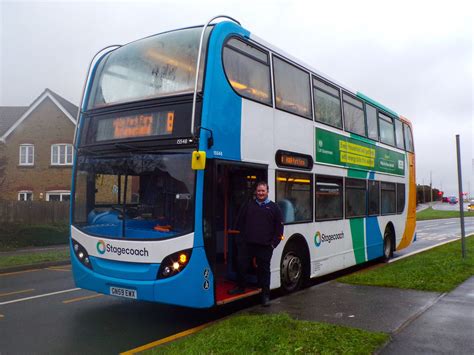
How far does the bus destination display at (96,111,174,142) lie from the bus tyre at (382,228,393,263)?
848 centimetres

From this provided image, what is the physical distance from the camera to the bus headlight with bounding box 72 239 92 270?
6.42 metres

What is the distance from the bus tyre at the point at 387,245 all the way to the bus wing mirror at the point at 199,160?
27.6ft

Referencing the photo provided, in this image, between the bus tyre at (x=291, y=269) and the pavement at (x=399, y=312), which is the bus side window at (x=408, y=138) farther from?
the bus tyre at (x=291, y=269)

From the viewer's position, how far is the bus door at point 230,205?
23.5ft

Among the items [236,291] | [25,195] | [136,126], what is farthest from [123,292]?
[25,195]

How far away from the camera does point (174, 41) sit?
6.66 m

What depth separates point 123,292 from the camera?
5.93 m

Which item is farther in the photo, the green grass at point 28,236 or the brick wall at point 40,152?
the brick wall at point 40,152

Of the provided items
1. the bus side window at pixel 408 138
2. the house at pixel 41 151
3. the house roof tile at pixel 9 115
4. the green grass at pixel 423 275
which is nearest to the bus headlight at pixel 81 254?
the green grass at pixel 423 275

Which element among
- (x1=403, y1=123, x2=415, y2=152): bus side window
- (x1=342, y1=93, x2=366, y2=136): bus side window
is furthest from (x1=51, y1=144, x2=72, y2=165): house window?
(x1=342, y1=93, x2=366, y2=136): bus side window

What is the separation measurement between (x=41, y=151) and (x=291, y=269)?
25.4 m

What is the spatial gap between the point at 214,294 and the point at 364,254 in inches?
242

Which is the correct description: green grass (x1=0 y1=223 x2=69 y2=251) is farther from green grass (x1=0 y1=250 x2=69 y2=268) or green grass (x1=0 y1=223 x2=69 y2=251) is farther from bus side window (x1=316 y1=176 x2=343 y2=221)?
bus side window (x1=316 y1=176 x2=343 y2=221)

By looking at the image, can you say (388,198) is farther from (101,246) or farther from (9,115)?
(9,115)
